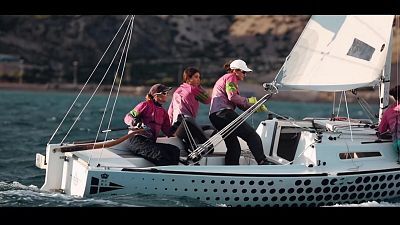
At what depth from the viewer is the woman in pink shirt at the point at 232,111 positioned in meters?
10.8

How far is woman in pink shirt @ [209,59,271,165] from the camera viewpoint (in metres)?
10.8

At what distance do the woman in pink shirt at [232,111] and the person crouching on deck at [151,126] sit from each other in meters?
0.71

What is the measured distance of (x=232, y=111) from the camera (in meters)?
10.9

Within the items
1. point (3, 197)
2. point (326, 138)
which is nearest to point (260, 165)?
point (326, 138)

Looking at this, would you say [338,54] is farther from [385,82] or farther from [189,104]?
[189,104]

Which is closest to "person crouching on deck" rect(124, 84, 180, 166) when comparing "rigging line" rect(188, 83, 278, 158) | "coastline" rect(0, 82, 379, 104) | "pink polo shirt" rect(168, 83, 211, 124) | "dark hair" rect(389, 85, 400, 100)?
"rigging line" rect(188, 83, 278, 158)

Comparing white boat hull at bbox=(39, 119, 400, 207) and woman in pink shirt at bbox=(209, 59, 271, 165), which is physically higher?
woman in pink shirt at bbox=(209, 59, 271, 165)

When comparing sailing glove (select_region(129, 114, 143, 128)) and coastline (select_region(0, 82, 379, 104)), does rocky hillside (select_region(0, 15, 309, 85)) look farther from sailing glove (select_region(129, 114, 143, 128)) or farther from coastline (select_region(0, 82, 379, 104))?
sailing glove (select_region(129, 114, 143, 128))

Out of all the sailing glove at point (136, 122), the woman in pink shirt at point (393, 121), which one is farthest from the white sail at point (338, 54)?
the sailing glove at point (136, 122)

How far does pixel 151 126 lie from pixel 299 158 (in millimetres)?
2052

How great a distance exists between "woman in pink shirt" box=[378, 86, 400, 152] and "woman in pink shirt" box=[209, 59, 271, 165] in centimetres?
176

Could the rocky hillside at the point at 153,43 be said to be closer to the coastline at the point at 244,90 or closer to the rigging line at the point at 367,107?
the coastline at the point at 244,90

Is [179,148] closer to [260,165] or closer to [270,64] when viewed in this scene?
[260,165]
